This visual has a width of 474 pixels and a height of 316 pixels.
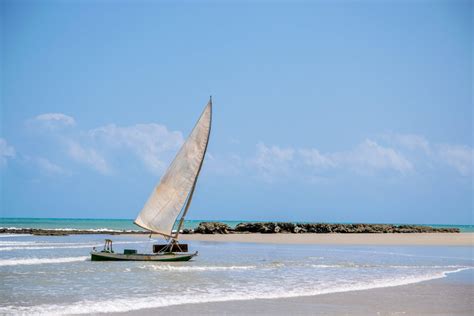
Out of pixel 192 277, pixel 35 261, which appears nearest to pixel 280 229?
pixel 35 261

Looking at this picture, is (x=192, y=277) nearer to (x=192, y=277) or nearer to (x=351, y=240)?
(x=192, y=277)

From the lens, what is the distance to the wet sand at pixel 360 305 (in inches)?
609

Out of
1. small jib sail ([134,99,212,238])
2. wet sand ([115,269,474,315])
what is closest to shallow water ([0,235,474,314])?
wet sand ([115,269,474,315])

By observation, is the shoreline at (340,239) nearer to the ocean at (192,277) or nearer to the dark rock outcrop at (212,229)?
the dark rock outcrop at (212,229)

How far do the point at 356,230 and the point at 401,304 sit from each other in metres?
58.7

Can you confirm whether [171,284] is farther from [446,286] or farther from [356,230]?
[356,230]

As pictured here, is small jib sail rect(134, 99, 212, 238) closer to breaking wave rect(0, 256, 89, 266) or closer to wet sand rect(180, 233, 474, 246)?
breaking wave rect(0, 256, 89, 266)

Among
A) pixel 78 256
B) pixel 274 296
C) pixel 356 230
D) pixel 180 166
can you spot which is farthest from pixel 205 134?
pixel 356 230

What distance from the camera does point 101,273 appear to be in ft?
85.3

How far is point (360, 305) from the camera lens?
1667cm

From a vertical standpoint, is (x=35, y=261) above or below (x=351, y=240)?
below

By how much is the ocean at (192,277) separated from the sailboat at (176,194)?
Result: 4.66 feet

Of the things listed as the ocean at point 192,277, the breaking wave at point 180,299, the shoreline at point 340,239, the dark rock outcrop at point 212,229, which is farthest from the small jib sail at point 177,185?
the dark rock outcrop at point 212,229

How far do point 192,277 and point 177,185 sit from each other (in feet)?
32.4
